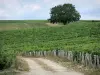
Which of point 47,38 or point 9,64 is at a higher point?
point 9,64

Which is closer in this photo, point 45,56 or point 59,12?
point 45,56

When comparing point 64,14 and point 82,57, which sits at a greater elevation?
point 82,57

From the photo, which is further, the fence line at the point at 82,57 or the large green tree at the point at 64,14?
the large green tree at the point at 64,14

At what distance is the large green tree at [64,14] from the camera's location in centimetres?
11953

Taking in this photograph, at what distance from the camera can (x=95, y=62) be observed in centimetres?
2281

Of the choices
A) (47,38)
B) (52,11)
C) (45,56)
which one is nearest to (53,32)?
(47,38)

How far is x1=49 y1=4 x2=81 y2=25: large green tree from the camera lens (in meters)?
120

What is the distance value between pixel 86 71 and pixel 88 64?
5.80ft

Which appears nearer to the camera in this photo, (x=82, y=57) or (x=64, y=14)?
(x=82, y=57)

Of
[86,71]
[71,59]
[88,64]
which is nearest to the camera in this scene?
[86,71]

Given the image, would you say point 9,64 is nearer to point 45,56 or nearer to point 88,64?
point 88,64

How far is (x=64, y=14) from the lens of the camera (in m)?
121

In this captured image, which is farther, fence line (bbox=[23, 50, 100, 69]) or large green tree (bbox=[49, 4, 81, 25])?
large green tree (bbox=[49, 4, 81, 25])

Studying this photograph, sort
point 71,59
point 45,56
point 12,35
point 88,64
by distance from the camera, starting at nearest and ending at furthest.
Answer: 1. point 88,64
2. point 71,59
3. point 45,56
4. point 12,35
